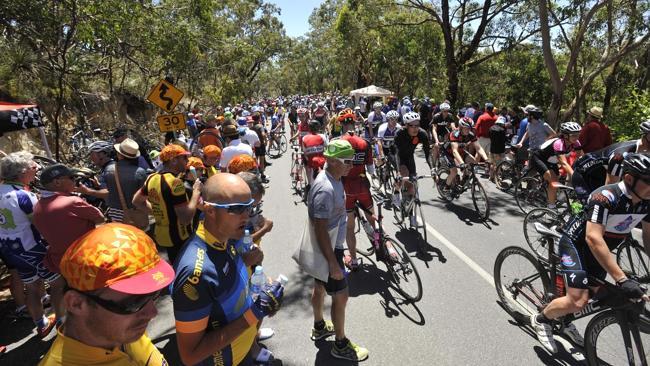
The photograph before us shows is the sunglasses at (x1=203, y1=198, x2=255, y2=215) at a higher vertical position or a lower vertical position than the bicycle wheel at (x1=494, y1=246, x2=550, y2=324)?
higher

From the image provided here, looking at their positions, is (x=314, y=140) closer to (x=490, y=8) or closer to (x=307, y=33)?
(x=490, y=8)

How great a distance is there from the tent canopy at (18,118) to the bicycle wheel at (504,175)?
10.5m

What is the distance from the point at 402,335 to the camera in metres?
3.82

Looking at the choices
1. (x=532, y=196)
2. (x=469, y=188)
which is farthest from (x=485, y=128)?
(x=469, y=188)

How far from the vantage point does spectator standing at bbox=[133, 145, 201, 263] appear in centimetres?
388

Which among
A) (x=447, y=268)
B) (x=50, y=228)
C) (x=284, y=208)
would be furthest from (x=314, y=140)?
(x=50, y=228)

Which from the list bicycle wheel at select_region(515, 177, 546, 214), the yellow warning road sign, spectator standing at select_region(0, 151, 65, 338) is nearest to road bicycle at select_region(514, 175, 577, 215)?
bicycle wheel at select_region(515, 177, 546, 214)

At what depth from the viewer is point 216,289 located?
1.93m

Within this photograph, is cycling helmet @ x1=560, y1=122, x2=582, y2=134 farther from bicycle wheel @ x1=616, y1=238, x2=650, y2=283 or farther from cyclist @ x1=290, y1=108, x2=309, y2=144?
cyclist @ x1=290, y1=108, x2=309, y2=144

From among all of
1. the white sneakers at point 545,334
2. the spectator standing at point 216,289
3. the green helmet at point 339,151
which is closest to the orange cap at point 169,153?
the green helmet at point 339,151

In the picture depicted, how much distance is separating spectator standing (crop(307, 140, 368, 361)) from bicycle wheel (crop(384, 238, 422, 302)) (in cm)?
118

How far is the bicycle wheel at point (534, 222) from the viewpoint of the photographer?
590cm

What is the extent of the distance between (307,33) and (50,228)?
6596 cm

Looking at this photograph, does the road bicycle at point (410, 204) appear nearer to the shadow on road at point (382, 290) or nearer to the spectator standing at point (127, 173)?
the shadow on road at point (382, 290)
